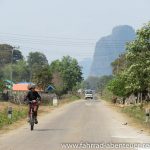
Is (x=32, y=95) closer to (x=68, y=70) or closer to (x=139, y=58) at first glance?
(x=139, y=58)

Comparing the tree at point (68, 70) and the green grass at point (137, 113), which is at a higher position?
the tree at point (68, 70)

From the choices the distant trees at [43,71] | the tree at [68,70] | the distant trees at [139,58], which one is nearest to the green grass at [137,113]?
the distant trees at [139,58]

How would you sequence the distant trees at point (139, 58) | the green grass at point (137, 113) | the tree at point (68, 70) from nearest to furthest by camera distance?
the green grass at point (137, 113) → the distant trees at point (139, 58) → the tree at point (68, 70)

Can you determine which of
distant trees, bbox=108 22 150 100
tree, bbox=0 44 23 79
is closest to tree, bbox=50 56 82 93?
tree, bbox=0 44 23 79

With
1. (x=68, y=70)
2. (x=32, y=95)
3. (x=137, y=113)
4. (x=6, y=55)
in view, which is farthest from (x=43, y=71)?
(x=32, y=95)

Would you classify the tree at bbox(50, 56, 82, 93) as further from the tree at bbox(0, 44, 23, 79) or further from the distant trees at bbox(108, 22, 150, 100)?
the distant trees at bbox(108, 22, 150, 100)

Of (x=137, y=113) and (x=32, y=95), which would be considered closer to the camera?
(x=32, y=95)

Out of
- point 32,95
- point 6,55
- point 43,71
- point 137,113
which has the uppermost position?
point 6,55

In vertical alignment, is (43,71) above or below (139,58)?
above

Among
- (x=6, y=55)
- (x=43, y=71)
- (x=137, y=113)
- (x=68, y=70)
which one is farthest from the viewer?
(x=6, y=55)

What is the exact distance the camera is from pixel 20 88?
335ft

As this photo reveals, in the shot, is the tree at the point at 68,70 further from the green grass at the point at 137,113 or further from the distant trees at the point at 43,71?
the green grass at the point at 137,113

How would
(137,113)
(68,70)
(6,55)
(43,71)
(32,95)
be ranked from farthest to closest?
(6,55) < (68,70) < (43,71) < (137,113) < (32,95)

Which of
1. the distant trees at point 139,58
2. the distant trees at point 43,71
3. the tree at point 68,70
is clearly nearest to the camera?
the distant trees at point 139,58
